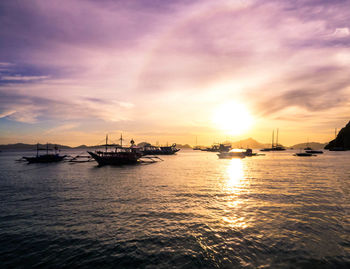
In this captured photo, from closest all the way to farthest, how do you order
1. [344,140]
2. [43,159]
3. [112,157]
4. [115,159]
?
[112,157] < [115,159] < [43,159] < [344,140]

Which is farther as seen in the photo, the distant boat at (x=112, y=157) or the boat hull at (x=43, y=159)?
the boat hull at (x=43, y=159)

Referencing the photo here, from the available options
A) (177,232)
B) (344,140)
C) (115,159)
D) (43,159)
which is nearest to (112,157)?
(115,159)

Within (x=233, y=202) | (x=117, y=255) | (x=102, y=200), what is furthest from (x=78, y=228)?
(x=233, y=202)

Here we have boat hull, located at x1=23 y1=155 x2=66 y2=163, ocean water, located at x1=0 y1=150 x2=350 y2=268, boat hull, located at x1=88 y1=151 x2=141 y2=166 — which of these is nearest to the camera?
ocean water, located at x1=0 y1=150 x2=350 y2=268

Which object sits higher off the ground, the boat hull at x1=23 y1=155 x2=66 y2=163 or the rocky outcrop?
the rocky outcrop

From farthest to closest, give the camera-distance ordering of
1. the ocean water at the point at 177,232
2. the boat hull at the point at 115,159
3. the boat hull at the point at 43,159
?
1. the boat hull at the point at 43,159
2. the boat hull at the point at 115,159
3. the ocean water at the point at 177,232

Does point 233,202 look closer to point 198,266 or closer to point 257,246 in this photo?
point 257,246

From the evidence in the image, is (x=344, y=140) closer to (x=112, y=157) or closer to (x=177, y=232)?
(x=112, y=157)

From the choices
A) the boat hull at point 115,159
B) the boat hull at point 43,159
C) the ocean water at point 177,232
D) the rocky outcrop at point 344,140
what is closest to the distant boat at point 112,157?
the boat hull at point 115,159

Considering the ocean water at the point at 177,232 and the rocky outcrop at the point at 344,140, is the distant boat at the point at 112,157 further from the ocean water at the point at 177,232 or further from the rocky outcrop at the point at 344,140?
the rocky outcrop at the point at 344,140

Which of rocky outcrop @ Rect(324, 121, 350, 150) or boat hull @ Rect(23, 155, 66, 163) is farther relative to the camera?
rocky outcrop @ Rect(324, 121, 350, 150)

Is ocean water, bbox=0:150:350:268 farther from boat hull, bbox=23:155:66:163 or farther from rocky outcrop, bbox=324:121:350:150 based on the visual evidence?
rocky outcrop, bbox=324:121:350:150

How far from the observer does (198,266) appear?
10109 mm

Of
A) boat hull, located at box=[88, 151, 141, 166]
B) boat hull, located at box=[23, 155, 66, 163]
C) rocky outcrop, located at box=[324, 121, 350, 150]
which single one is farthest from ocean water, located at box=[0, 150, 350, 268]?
rocky outcrop, located at box=[324, 121, 350, 150]
